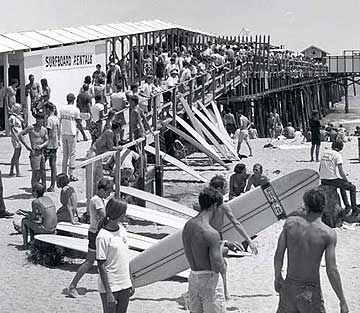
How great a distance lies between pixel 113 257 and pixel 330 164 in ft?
20.9

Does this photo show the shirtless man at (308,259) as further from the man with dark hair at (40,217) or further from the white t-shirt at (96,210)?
the man with dark hair at (40,217)

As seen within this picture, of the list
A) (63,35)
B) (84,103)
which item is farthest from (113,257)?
(63,35)

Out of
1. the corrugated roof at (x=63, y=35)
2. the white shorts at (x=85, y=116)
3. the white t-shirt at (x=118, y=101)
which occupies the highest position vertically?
the corrugated roof at (x=63, y=35)

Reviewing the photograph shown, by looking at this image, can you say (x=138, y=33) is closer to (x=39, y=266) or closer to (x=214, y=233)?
(x=39, y=266)

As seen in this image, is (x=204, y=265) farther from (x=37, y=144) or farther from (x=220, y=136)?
(x=220, y=136)

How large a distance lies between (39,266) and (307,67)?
48802mm

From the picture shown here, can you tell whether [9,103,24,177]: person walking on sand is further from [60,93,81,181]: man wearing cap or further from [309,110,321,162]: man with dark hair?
[309,110,321,162]: man with dark hair

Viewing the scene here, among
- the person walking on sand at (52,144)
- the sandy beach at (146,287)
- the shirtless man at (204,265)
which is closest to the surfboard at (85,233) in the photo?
the sandy beach at (146,287)

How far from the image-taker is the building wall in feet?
69.1

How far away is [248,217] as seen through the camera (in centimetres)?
969

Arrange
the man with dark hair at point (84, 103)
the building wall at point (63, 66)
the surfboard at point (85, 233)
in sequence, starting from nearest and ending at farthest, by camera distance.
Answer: the surfboard at point (85, 233) → the man with dark hair at point (84, 103) → the building wall at point (63, 66)

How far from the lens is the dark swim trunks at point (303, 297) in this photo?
6074mm

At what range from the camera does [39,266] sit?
9852 millimetres

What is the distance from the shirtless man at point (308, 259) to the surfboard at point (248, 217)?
285 cm
